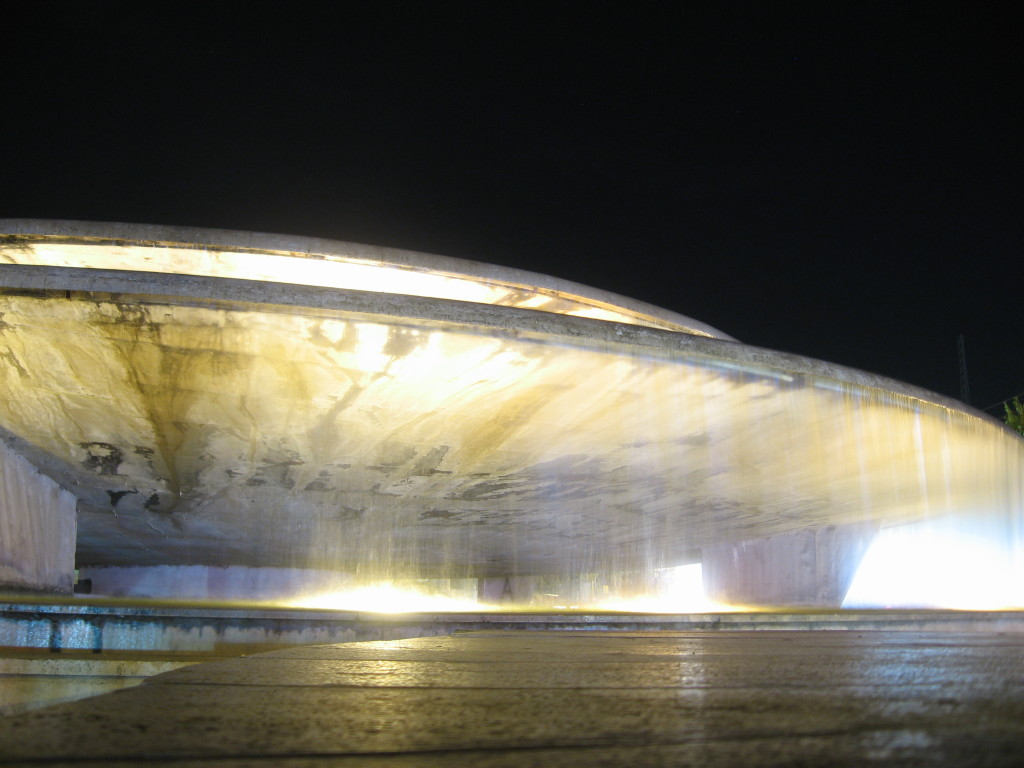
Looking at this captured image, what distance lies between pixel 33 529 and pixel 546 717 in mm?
5264

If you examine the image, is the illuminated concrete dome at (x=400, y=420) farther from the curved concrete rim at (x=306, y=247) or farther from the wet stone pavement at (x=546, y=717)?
the wet stone pavement at (x=546, y=717)

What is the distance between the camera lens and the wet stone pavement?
0.92 m

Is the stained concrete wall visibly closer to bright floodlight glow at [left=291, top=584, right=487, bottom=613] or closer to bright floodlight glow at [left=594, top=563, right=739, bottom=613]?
bright floodlight glow at [left=291, top=584, right=487, bottom=613]

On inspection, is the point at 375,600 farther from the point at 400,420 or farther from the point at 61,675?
the point at 61,675

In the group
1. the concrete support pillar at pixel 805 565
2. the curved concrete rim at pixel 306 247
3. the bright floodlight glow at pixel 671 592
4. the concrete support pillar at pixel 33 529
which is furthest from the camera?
the bright floodlight glow at pixel 671 592

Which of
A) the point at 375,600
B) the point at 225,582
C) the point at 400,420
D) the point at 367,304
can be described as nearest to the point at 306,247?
the point at 400,420

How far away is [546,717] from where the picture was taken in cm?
120

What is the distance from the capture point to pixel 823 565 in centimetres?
838

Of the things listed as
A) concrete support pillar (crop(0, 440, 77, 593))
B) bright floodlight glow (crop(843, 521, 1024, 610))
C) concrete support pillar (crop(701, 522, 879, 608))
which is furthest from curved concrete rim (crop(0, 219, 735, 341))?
bright floodlight glow (crop(843, 521, 1024, 610))

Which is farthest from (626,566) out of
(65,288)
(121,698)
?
(121,698)

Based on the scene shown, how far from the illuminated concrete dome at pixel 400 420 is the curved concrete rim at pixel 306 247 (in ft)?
0.07

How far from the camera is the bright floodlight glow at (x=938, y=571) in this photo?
803 cm

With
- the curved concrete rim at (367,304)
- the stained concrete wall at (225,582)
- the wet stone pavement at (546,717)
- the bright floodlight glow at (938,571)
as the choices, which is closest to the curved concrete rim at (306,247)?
the curved concrete rim at (367,304)

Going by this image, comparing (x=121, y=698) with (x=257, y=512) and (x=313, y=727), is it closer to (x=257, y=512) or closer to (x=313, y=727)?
(x=313, y=727)
